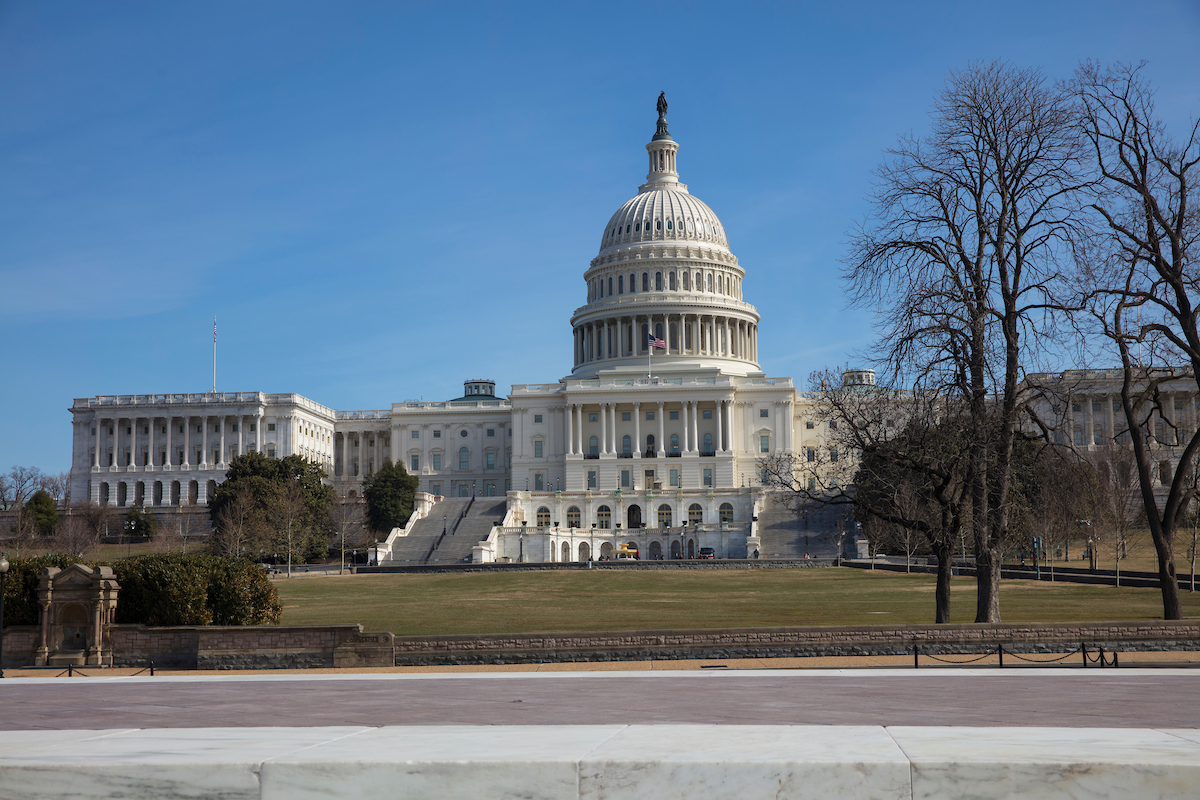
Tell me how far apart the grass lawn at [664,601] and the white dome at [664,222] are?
82.5m

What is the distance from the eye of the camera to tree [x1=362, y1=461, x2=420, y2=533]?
110 metres

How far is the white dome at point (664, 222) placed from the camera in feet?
477

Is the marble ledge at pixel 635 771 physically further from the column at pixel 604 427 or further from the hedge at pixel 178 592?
the column at pixel 604 427

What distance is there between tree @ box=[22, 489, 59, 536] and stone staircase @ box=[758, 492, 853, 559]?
6910 centimetres

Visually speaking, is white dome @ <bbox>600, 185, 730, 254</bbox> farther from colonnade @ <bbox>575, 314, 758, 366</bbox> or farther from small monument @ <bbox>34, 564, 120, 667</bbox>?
small monument @ <bbox>34, 564, 120, 667</bbox>

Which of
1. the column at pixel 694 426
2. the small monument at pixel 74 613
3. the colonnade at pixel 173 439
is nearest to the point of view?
the small monument at pixel 74 613

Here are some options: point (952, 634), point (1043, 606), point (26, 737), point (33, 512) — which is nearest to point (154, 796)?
point (26, 737)

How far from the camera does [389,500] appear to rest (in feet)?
361

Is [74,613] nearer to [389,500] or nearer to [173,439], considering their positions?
[389,500]

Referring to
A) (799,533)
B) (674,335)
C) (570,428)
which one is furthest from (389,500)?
(674,335)

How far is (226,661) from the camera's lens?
28359 millimetres

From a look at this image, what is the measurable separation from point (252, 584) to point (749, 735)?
28335 mm

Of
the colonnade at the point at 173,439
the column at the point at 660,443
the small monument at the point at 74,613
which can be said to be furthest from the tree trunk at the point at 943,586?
the colonnade at the point at 173,439

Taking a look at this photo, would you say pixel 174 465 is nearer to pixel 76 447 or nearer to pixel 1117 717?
pixel 76 447
